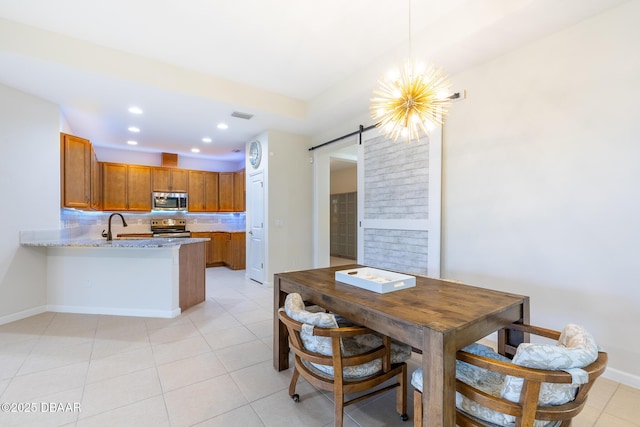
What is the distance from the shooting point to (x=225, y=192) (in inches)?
279

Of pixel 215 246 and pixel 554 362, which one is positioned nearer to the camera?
pixel 554 362

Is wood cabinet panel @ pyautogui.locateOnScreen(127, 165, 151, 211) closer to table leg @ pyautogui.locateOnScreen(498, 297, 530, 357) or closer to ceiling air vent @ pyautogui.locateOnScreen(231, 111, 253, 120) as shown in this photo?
ceiling air vent @ pyautogui.locateOnScreen(231, 111, 253, 120)

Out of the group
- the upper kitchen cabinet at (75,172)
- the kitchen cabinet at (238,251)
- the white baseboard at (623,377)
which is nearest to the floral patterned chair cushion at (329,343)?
the white baseboard at (623,377)

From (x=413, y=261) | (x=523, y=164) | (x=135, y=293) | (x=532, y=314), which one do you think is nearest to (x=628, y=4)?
(x=523, y=164)

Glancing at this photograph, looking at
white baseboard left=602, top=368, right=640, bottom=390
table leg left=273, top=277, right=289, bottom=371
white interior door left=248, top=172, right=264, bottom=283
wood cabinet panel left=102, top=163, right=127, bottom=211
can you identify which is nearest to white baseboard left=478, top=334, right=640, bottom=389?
white baseboard left=602, top=368, right=640, bottom=390

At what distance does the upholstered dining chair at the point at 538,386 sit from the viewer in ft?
3.33

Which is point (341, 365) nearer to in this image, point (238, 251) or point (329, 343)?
point (329, 343)

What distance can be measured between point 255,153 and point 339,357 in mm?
4355

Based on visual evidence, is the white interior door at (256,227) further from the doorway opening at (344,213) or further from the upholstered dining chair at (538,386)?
the upholstered dining chair at (538,386)

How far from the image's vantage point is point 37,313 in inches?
138

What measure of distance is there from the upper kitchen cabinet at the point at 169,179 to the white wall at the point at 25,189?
8.63 ft

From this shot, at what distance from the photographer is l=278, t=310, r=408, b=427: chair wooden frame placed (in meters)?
1.48

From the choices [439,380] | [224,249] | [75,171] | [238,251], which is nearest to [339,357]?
[439,380]

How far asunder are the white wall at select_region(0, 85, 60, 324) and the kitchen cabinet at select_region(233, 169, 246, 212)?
11.4 feet
